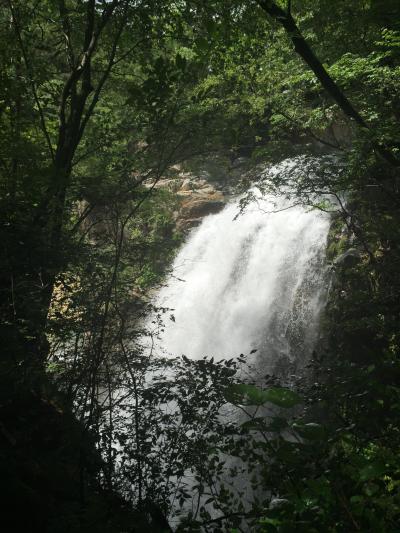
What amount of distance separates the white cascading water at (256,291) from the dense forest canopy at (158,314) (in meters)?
2.92

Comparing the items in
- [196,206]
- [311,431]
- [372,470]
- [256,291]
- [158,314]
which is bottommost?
[372,470]

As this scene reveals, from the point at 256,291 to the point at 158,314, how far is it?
7718 mm

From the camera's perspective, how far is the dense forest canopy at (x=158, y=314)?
78.1 inches

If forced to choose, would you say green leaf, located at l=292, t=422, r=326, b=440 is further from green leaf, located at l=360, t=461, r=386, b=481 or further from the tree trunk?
the tree trunk

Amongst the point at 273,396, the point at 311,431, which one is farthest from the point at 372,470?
the point at 273,396

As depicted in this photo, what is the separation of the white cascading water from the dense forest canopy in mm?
2918

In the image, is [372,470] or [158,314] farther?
[158,314]

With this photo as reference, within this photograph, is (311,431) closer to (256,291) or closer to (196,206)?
(256,291)

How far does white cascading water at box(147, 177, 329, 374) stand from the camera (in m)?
10.1

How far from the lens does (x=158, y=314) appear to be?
15.7ft

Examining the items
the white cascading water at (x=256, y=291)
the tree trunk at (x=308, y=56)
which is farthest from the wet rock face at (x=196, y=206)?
the tree trunk at (x=308, y=56)

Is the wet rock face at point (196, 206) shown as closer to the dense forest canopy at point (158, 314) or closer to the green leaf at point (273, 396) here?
the dense forest canopy at point (158, 314)

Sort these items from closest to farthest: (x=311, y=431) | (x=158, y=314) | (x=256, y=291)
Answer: (x=311, y=431) → (x=158, y=314) → (x=256, y=291)

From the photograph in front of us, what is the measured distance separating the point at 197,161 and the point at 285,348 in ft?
22.2
